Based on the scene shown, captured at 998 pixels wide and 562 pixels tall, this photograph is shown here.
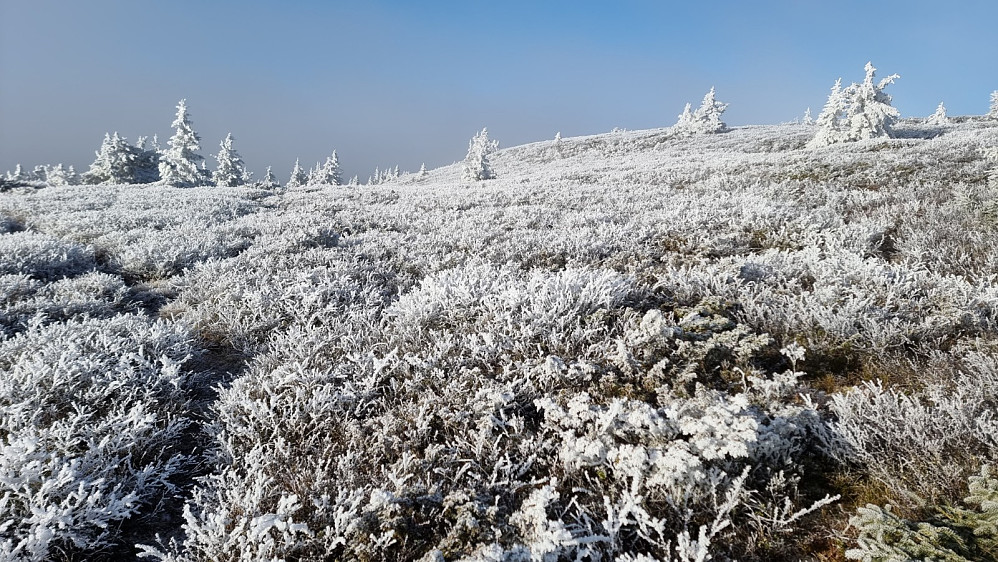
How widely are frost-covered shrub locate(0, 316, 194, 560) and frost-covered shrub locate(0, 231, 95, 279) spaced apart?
14.2 ft

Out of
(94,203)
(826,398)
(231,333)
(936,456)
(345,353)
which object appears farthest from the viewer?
(94,203)

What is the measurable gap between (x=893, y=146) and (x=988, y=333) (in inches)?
788

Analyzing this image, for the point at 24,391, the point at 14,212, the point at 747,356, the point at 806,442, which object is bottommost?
the point at 806,442

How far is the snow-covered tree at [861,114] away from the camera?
98.9 ft

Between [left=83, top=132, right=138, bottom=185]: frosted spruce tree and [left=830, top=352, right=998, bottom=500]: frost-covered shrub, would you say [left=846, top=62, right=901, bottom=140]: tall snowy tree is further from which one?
[left=83, top=132, right=138, bottom=185]: frosted spruce tree

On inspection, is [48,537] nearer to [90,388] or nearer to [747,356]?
[90,388]

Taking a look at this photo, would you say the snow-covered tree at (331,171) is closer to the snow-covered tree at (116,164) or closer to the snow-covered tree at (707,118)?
the snow-covered tree at (116,164)

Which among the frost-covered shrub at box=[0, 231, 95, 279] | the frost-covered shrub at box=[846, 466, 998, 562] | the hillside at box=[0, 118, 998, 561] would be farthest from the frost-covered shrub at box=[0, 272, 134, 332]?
the frost-covered shrub at box=[846, 466, 998, 562]

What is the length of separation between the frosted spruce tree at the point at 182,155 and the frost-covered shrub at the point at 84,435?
157 ft

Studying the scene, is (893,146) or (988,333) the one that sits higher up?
(893,146)

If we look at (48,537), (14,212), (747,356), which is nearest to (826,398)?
(747,356)

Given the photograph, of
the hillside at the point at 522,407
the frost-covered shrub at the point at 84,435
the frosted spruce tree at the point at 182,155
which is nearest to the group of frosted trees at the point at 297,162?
the frosted spruce tree at the point at 182,155

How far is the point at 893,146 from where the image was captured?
17828mm

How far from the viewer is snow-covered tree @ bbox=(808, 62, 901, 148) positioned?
98.9 feet
